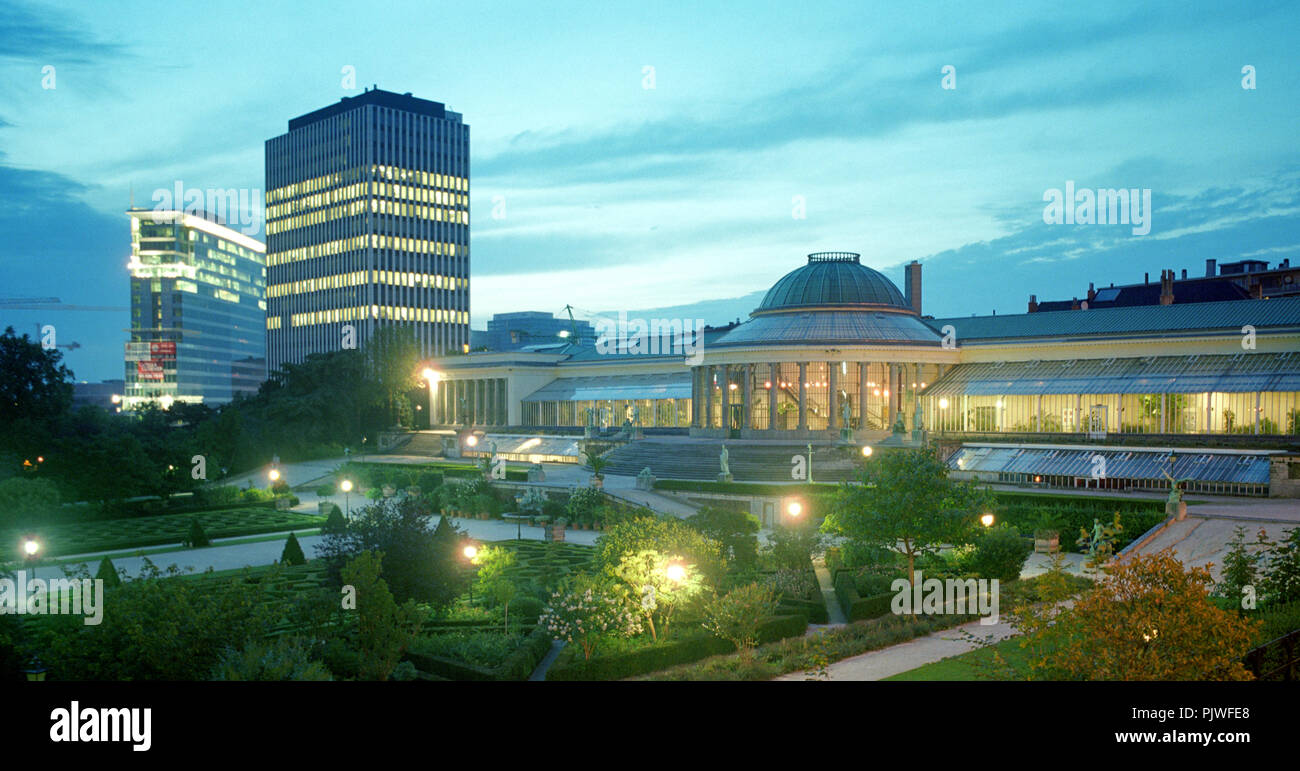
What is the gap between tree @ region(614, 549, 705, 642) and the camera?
27.3 m

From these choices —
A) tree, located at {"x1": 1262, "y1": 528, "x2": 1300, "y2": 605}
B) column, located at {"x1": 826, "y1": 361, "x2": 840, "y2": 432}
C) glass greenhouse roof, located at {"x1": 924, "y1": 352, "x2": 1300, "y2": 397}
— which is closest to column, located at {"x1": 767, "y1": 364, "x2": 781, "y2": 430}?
column, located at {"x1": 826, "y1": 361, "x2": 840, "y2": 432}

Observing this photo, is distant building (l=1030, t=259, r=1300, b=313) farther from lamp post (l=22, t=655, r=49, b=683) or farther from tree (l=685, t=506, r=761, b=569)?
lamp post (l=22, t=655, r=49, b=683)

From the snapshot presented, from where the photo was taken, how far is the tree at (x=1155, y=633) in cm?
1645

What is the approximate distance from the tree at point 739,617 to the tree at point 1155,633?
33.3 ft

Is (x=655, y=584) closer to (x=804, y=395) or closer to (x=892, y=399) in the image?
(x=804, y=395)

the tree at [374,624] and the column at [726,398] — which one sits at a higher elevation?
the column at [726,398]

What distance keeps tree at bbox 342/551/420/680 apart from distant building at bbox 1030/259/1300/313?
7329cm

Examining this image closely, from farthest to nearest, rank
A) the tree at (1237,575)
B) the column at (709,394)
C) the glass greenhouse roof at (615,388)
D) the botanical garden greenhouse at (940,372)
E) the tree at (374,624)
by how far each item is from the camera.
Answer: the glass greenhouse roof at (615,388)
the column at (709,394)
the botanical garden greenhouse at (940,372)
the tree at (1237,575)
the tree at (374,624)

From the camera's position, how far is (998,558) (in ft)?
114

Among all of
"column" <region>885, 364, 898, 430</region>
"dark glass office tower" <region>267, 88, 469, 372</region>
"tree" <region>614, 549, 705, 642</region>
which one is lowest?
"tree" <region>614, 549, 705, 642</region>

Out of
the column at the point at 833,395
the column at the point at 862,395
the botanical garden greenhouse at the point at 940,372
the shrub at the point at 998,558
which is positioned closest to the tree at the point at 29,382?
the botanical garden greenhouse at the point at 940,372

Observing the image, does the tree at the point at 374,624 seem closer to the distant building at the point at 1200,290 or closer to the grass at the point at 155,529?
the grass at the point at 155,529
